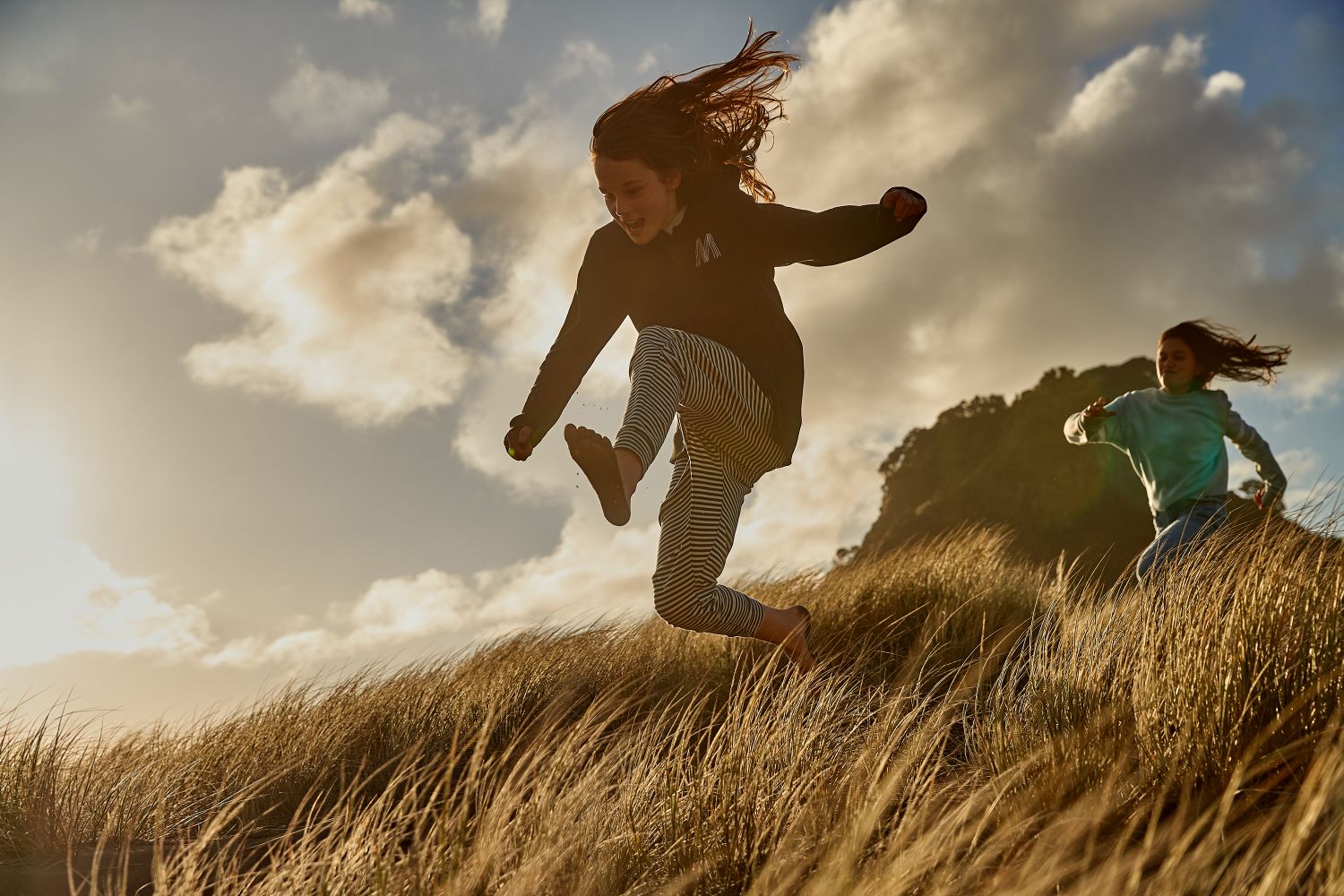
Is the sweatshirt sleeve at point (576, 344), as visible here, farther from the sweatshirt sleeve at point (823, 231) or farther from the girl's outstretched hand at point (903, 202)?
the girl's outstretched hand at point (903, 202)

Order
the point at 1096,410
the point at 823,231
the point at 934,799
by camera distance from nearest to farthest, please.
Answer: the point at 934,799, the point at 823,231, the point at 1096,410

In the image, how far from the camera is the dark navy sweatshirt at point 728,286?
9.96 ft

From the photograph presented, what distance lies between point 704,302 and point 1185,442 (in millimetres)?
2929

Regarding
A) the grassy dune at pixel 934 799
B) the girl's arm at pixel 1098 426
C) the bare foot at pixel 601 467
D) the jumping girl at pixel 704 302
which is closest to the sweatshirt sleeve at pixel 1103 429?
the girl's arm at pixel 1098 426

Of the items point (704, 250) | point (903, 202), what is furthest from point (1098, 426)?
point (704, 250)

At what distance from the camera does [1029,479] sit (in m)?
12.2

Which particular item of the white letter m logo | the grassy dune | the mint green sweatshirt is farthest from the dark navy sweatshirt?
the mint green sweatshirt

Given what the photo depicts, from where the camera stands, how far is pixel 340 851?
1.79m

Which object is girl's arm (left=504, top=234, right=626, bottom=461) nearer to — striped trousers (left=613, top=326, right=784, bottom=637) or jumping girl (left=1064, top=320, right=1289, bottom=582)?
striped trousers (left=613, top=326, right=784, bottom=637)

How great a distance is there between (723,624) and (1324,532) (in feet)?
6.30

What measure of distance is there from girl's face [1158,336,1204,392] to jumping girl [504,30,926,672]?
2.73m

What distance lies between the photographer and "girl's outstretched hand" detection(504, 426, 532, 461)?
9.73 ft

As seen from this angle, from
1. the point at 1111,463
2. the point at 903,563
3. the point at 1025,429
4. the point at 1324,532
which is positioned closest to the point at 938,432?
the point at 1025,429

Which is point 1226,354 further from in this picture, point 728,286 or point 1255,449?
point 728,286
